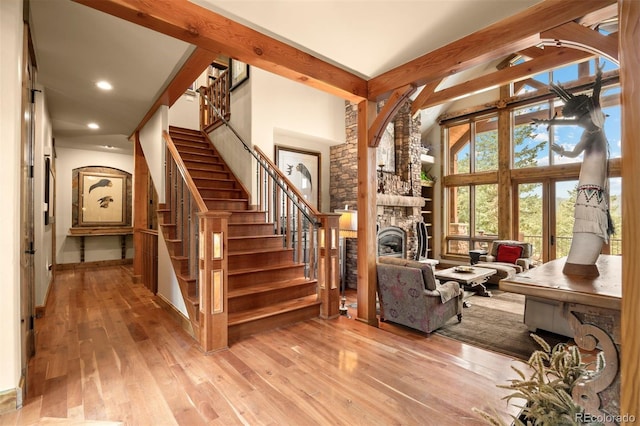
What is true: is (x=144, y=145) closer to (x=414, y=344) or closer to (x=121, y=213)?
(x=121, y=213)

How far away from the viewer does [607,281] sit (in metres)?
1.69

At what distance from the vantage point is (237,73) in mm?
5547

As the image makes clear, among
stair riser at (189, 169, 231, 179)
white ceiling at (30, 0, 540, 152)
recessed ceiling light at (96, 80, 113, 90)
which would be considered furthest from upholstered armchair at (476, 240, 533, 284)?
recessed ceiling light at (96, 80, 113, 90)

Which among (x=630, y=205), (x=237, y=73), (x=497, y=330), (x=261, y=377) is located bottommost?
(x=497, y=330)

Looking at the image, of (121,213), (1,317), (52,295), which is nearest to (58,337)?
(1,317)

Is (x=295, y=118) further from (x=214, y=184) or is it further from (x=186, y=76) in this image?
(x=186, y=76)

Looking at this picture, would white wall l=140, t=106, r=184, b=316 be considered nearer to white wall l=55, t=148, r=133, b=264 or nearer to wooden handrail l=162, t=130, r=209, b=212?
wooden handrail l=162, t=130, r=209, b=212

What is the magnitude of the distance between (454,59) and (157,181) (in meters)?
4.13

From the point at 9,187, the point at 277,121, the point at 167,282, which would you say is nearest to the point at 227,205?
the point at 167,282

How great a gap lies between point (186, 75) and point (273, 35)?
1.31 meters

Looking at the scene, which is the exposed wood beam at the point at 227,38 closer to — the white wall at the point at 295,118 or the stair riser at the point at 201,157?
the white wall at the point at 295,118

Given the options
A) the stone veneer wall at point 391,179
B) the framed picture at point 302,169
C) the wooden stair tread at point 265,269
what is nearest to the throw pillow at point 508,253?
the stone veneer wall at point 391,179

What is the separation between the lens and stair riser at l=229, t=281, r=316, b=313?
134 inches

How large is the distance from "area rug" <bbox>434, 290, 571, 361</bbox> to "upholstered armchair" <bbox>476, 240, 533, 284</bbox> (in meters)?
1.25
